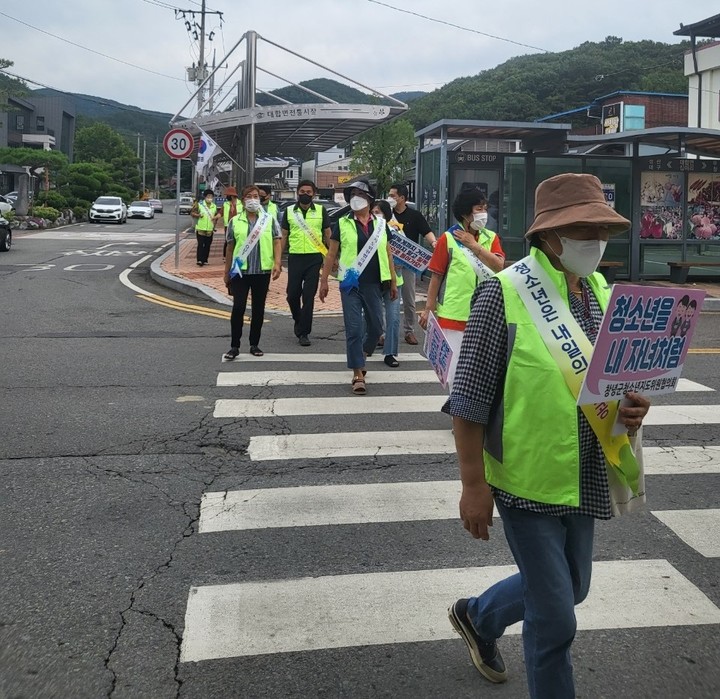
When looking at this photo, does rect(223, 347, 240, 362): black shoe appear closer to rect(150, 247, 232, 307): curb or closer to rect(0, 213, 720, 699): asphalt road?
rect(0, 213, 720, 699): asphalt road

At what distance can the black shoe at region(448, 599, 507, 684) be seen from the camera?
10.3 feet

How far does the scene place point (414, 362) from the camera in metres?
9.50

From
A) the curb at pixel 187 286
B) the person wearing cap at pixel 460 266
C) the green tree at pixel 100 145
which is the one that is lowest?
the curb at pixel 187 286

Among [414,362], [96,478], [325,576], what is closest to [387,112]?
[414,362]

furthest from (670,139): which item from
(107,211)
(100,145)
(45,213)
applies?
(100,145)

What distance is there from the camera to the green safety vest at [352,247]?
7770 mm

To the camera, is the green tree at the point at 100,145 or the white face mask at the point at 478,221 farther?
the green tree at the point at 100,145

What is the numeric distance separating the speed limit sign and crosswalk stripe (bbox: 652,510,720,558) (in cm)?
1481

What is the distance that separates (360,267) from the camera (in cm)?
768

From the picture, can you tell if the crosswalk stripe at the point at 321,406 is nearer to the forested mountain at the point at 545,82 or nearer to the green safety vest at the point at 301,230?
the green safety vest at the point at 301,230

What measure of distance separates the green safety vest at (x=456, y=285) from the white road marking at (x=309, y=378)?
1.99 metres

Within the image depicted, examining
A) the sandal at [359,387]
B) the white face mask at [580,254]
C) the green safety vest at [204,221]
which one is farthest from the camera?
the green safety vest at [204,221]

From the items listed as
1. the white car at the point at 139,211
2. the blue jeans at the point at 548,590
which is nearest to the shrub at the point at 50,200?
the white car at the point at 139,211

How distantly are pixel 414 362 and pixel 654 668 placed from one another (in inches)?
250
